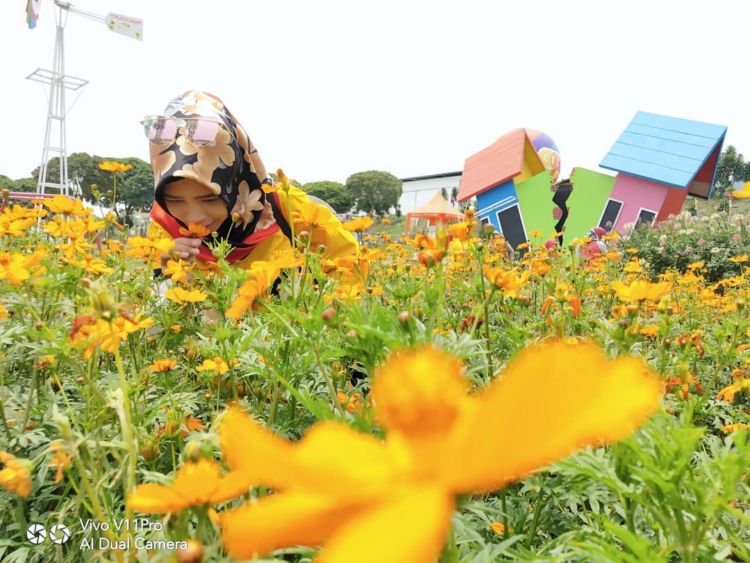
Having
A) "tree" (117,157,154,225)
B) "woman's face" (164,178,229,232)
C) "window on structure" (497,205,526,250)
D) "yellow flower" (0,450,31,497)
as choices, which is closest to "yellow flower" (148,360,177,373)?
"yellow flower" (0,450,31,497)

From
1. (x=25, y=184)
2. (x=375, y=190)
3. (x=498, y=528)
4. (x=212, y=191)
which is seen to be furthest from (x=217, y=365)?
(x=25, y=184)

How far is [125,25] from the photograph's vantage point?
1226 cm

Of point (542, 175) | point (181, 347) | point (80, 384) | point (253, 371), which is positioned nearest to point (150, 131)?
point (181, 347)

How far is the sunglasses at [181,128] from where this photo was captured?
5.16ft

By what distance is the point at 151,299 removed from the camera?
51.6 inches

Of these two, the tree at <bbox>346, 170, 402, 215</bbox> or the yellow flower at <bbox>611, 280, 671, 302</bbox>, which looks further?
the tree at <bbox>346, 170, 402, 215</bbox>

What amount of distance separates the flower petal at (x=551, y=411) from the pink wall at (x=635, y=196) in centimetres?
923

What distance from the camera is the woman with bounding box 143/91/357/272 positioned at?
154 centimetres

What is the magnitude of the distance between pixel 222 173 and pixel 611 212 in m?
8.54

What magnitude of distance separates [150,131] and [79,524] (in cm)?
135

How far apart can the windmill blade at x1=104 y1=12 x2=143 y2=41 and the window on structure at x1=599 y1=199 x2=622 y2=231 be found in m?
11.7

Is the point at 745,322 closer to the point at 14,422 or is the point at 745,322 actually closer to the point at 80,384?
the point at 80,384

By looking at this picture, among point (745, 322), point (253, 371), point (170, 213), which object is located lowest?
point (253, 371)

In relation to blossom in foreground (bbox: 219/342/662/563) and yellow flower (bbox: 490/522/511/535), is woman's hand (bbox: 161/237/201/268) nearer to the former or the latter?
yellow flower (bbox: 490/522/511/535)
